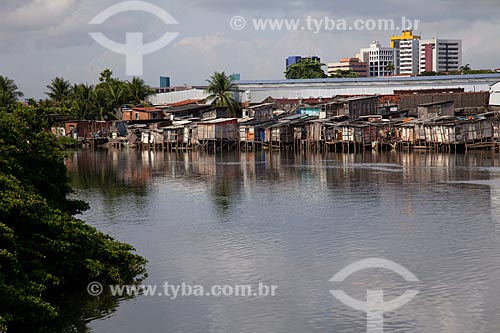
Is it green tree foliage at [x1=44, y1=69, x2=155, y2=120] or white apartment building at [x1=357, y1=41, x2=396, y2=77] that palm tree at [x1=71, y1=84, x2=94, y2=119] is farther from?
white apartment building at [x1=357, y1=41, x2=396, y2=77]

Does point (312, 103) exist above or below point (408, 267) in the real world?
above

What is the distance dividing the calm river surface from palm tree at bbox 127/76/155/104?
3960 cm

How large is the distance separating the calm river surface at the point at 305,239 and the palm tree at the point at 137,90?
130 feet

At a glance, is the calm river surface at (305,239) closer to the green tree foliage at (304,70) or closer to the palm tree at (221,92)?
the palm tree at (221,92)

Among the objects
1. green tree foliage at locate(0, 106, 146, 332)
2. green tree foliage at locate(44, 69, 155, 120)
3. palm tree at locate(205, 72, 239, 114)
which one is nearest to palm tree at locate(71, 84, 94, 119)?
green tree foliage at locate(44, 69, 155, 120)

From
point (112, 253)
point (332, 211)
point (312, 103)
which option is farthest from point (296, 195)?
point (312, 103)

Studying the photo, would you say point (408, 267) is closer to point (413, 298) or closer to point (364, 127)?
point (413, 298)

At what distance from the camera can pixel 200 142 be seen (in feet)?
227

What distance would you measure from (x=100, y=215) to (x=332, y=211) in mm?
8763

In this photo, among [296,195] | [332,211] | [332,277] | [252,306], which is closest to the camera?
[252,306]

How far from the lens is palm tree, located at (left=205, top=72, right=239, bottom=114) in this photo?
255ft

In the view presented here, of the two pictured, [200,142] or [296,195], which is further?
[200,142]

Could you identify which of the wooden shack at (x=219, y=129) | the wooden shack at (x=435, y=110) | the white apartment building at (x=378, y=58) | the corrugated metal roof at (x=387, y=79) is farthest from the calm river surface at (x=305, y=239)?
the white apartment building at (x=378, y=58)

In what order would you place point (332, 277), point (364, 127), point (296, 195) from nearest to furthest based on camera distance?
A: point (332, 277), point (296, 195), point (364, 127)
